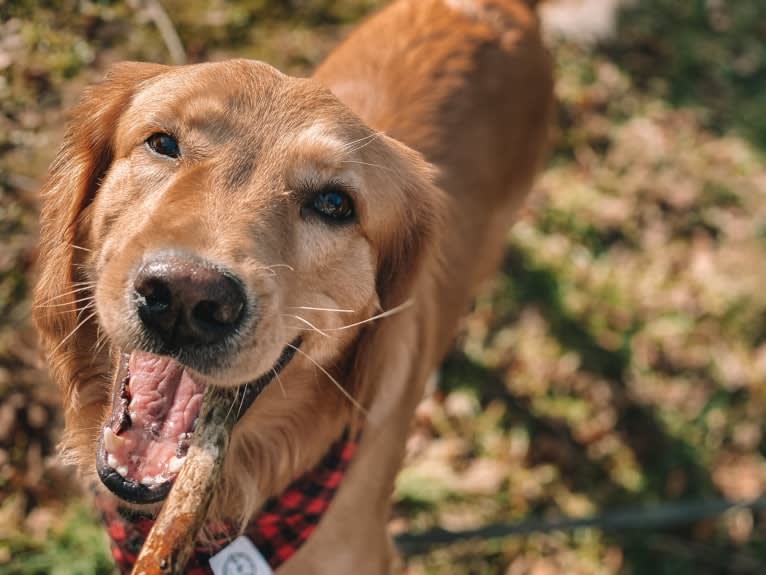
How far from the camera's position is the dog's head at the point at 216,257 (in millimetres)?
1759

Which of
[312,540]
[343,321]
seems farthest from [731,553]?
[343,321]

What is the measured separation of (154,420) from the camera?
6.42 ft

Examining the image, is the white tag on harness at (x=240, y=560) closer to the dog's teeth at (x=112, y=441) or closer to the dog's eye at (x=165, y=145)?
the dog's teeth at (x=112, y=441)

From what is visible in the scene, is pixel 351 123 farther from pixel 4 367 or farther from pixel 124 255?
pixel 4 367

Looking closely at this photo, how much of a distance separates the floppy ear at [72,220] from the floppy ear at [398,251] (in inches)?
30.6

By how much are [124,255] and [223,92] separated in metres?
0.55

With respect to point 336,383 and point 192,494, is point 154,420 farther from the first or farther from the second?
point 336,383

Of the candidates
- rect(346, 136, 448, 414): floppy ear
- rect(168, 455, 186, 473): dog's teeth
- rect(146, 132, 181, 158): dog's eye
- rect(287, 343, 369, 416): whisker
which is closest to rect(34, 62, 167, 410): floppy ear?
rect(146, 132, 181, 158): dog's eye

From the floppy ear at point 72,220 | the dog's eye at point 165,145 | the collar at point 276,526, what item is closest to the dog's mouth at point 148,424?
the floppy ear at point 72,220

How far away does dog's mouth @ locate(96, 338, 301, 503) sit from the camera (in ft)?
6.22

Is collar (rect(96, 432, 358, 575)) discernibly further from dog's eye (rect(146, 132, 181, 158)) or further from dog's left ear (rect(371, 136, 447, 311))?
dog's eye (rect(146, 132, 181, 158))

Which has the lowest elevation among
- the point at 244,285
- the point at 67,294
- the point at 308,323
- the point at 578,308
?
the point at 578,308

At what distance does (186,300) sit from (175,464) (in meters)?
0.50

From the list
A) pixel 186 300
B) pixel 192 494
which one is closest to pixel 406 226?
pixel 186 300
